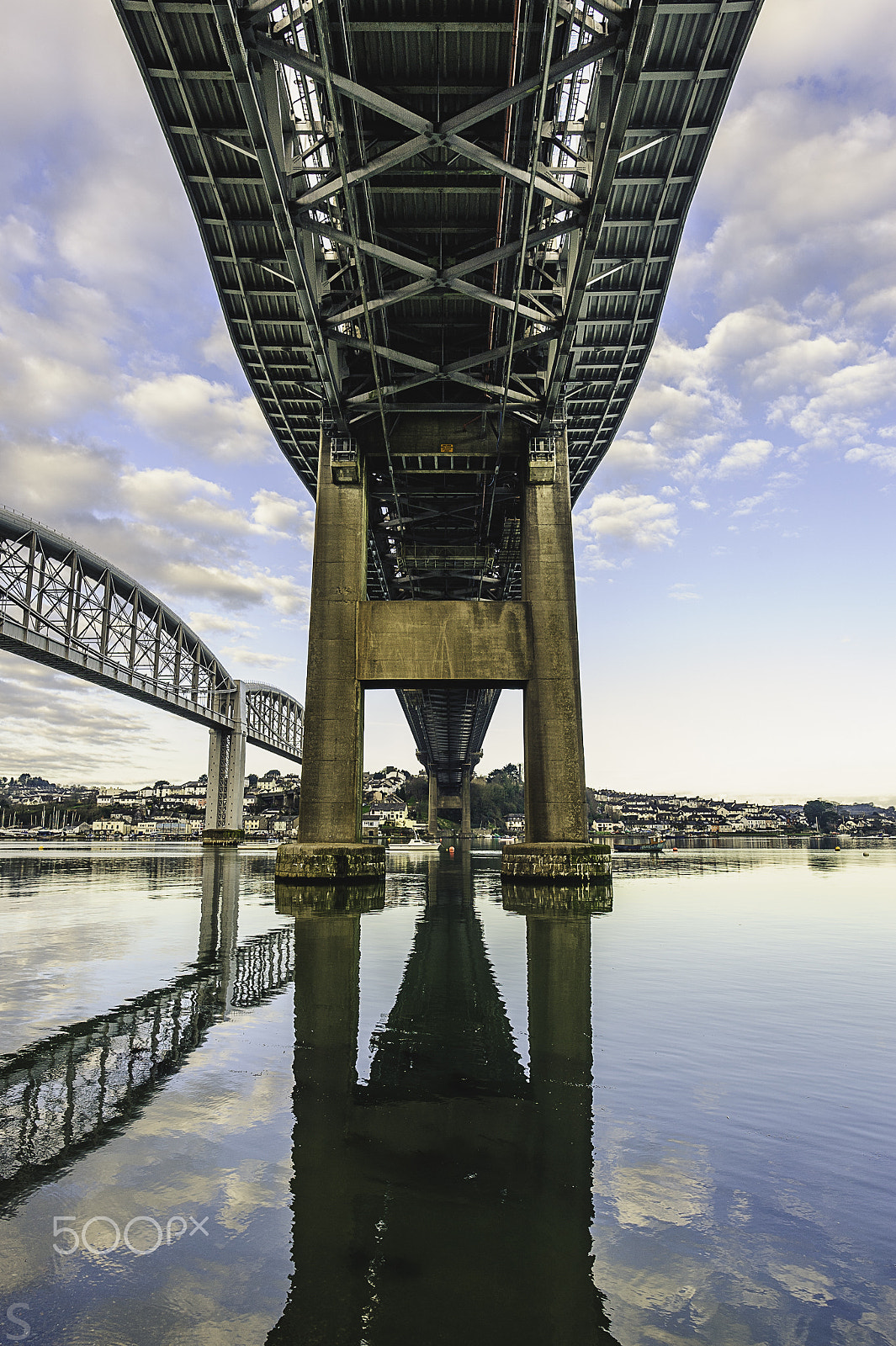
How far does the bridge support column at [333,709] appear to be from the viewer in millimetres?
27609

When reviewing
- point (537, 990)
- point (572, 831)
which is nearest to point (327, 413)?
point (572, 831)

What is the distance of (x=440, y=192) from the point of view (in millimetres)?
25672

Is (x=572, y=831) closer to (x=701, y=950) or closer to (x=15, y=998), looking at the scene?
(x=701, y=950)

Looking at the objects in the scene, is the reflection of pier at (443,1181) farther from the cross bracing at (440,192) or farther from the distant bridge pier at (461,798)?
the distant bridge pier at (461,798)

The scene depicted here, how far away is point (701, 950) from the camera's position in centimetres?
1391

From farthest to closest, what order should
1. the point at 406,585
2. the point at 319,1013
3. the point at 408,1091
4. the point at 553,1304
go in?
1. the point at 406,585
2. the point at 319,1013
3. the point at 408,1091
4. the point at 553,1304

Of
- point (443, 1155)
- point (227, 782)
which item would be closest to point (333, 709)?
point (443, 1155)

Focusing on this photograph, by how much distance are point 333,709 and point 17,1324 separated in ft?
88.7

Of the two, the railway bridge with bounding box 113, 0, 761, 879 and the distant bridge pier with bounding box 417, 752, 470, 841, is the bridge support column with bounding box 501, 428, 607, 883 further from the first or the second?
the distant bridge pier with bounding box 417, 752, 470, 841

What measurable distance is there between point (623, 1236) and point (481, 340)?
3401 centimetres

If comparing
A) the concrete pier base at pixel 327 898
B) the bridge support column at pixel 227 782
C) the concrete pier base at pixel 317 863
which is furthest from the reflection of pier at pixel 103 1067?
the bridge support column at pixel 227 782

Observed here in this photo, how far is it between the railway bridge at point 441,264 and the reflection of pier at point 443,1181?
19.5 m

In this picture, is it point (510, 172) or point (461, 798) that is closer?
point (510, 172)

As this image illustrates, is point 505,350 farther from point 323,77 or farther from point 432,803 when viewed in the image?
point 432,803
